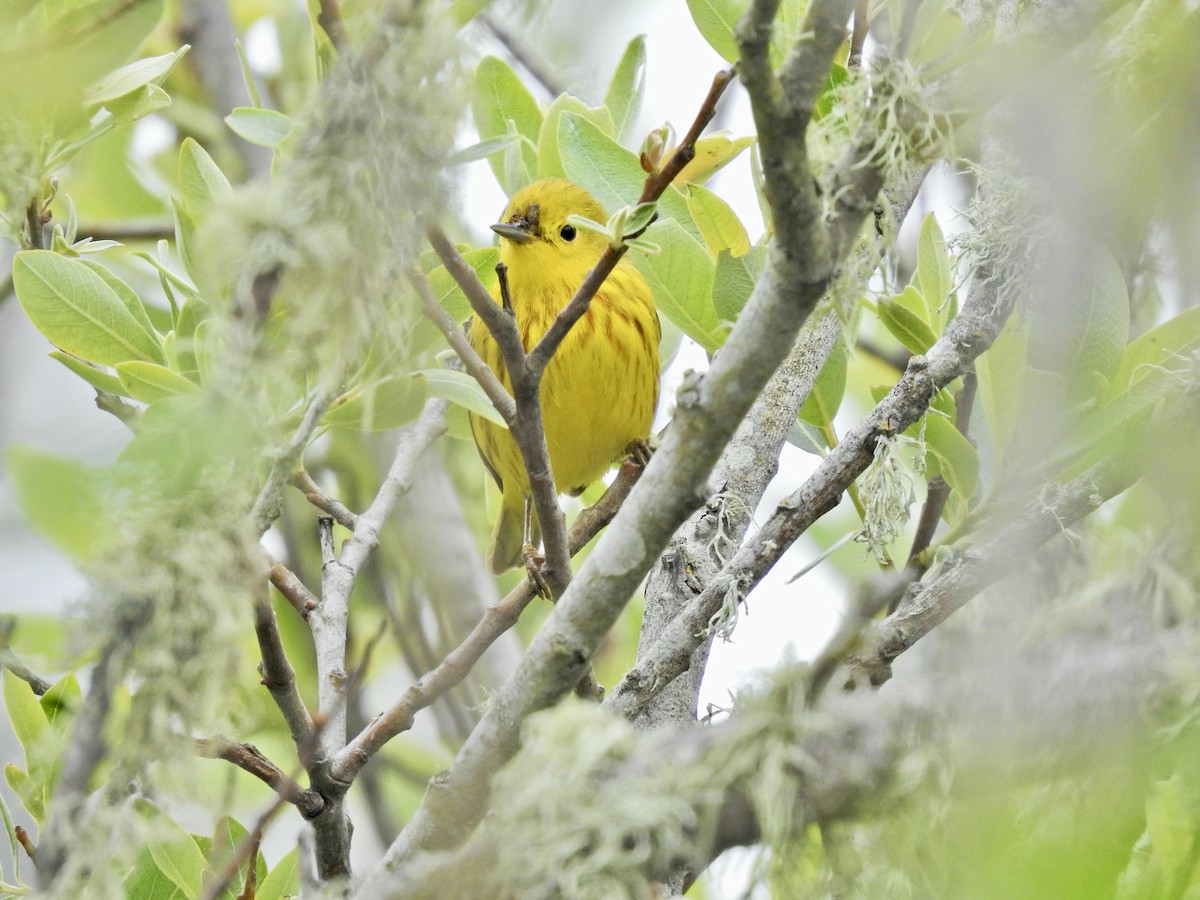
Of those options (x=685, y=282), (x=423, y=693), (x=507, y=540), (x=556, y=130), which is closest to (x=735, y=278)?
(x=685, y=282)

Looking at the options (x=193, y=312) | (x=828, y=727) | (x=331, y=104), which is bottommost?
(x=828, y=727)

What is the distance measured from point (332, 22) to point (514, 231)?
7.48 feet

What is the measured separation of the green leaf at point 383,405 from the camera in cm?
192

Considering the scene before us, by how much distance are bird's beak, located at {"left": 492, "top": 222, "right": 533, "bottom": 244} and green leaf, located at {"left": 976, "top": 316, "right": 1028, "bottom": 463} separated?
1.71m

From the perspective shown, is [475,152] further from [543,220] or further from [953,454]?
[543,220]

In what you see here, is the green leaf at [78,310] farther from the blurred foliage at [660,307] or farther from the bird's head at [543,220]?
the bird's head at [543,220]

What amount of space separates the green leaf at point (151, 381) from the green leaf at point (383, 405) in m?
0.23

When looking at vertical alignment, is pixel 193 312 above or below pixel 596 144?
below

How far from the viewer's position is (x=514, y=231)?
3.67 metres

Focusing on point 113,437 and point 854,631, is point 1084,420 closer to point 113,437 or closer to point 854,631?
point 854,631

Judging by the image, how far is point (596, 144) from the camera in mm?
2572

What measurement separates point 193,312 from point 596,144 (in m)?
0.90

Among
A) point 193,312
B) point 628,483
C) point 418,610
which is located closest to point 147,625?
point 193,312

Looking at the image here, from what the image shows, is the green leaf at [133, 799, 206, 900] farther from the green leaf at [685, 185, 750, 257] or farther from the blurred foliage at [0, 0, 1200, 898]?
the green leaf at [685, 185, 750, 257]
